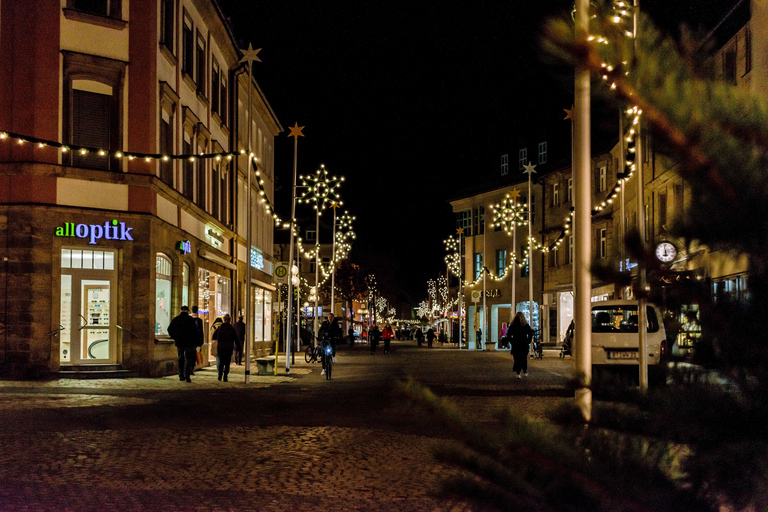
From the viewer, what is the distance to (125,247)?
863 inches

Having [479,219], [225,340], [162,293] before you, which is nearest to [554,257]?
[479,219]

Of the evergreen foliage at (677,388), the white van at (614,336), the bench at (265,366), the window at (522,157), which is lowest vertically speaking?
the bench at (265,366)

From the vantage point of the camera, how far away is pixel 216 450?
32.4 ft

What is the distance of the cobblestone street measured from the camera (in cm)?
702

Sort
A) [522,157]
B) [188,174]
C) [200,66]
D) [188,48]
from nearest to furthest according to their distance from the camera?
[188,48], [188,174], [200,66], [522,157]

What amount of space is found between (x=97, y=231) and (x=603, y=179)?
32.0 meters

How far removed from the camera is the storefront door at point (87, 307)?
21453mm

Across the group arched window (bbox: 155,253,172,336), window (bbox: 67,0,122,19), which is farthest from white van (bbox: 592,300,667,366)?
window (bbox: 67,0,122,19)

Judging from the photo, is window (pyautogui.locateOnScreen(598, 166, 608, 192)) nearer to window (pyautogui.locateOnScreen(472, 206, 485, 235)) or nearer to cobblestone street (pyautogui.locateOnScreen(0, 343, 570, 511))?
window (pyautogui.locateOnScreen(472, 206, 485, 235))

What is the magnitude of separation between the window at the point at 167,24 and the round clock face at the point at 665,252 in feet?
75.3

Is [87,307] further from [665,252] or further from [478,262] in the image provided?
[478,262]

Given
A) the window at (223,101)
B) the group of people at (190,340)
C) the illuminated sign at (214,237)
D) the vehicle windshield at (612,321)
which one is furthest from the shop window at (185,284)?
the vehicle windshield at (612,321)

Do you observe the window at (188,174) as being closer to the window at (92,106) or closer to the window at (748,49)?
the window at (92,106)

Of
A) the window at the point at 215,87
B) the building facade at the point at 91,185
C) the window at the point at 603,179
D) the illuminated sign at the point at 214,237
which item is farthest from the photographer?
the window at the point at 603,179
